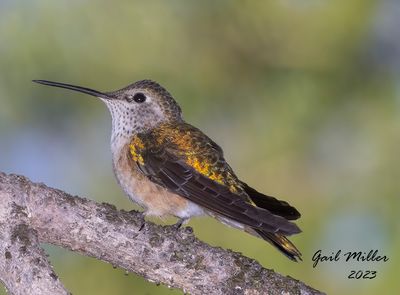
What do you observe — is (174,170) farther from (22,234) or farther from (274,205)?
(22,234)

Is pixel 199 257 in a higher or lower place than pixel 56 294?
higher

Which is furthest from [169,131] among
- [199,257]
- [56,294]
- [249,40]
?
[56,294]

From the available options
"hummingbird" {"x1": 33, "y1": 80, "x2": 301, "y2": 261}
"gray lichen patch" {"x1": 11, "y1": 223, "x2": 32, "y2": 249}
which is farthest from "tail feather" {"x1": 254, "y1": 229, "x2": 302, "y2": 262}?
"gray lichen patch" {"x1": 11, "y1": 223, "x2": 32, "y2": 249}

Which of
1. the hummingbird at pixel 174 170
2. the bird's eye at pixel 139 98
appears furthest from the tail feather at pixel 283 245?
the bird's eye at pixel 139 98

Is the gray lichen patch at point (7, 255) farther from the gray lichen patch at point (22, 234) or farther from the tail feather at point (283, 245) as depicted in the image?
the tail feather at point (283, 245)

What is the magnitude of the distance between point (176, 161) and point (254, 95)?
0.88 m

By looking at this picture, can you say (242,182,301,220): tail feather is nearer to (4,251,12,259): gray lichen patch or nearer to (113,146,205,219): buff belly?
(113,146,205,219): buff belly

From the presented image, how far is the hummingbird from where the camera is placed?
389cm

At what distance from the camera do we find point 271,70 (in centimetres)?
494

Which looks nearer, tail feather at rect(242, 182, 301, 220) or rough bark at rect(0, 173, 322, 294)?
rough bark at rect(0, 173, 322, 294)

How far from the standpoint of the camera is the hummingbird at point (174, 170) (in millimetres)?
3889

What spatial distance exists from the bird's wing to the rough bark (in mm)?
327

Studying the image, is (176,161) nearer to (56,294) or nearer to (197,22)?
(197,22)

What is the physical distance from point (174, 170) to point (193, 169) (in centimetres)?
12
